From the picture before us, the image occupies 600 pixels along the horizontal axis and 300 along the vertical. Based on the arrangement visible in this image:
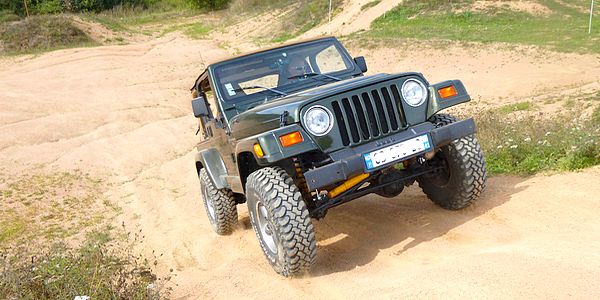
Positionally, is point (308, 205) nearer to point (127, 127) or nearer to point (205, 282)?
point (205, 282)

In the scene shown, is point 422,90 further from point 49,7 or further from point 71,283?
point 49,7

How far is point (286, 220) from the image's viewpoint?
5023mm

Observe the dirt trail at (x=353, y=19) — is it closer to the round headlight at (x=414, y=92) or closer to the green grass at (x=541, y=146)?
the green grass at (x=541, y=146)

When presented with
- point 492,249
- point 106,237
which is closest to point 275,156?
point 492,249

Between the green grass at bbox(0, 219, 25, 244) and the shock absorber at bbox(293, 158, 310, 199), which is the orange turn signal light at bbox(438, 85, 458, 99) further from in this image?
the green grass at bbox(0, 219, 25, 244)

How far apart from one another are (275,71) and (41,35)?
2822cm

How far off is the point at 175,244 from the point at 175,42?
93.7 ft

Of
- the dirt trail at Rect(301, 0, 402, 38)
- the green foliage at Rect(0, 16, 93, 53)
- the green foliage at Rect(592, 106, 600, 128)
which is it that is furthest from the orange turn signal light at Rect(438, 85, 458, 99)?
the green foliage at Rect(0, 16, 93, 53)

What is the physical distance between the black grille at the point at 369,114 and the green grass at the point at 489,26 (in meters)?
15.2

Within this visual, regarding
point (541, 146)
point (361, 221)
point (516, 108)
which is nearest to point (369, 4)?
point (516, 108)

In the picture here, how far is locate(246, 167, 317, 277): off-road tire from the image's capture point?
504 cm

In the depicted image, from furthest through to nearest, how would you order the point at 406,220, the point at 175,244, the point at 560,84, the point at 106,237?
the point at 560,84 < the point at 106,237 < the point at 175,244 < the point at 406,220

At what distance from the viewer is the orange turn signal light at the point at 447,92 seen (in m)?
5.57

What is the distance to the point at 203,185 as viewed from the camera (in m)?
7.75
